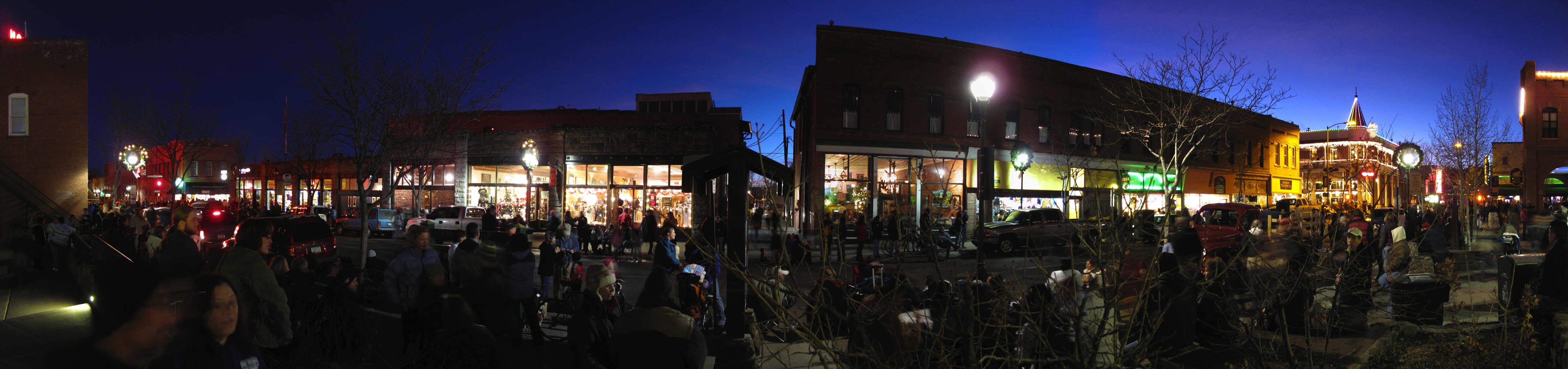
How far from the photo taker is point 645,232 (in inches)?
737

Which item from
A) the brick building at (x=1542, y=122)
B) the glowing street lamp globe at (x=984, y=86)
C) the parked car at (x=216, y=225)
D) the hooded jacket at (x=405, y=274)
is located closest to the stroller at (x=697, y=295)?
the hooded jacket at (x=405, y=274)

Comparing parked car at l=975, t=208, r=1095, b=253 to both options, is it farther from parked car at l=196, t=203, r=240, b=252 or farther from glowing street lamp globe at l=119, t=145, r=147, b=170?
glowing street lamp globe at l=119, t=145, r=147, b=170

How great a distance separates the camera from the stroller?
7.09 metres

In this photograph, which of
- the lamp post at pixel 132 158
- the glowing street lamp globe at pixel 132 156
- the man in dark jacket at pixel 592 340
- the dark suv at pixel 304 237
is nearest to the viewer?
the man in dark jacket at pixel 592 340

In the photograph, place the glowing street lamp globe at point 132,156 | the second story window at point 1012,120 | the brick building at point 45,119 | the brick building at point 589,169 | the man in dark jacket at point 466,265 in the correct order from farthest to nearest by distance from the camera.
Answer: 1. the glowing street lamp globe at point 132,156
2. the brick building at point 589,169
3. the second story window at point 1012,120
4. the brick building at point 45,119
5. the man in dark jacket at point 466,265

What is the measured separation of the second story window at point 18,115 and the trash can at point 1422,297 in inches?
1174

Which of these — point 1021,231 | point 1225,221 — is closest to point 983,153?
→ point 1021,231

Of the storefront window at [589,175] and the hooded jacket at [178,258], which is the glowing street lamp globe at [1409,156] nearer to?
the hooded jacket at [178,258]

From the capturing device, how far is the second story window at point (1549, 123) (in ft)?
115

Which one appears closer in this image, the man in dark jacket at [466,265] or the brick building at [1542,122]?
the man in dark jacket at [466,265]

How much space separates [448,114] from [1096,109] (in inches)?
1018

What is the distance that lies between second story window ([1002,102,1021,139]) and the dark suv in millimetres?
24277

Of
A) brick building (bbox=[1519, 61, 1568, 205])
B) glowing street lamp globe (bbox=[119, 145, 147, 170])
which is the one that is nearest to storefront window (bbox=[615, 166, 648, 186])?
glowing street lamp globe (bbox=[119, 145, 147, 170])

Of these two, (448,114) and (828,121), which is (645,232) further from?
(828,121)
